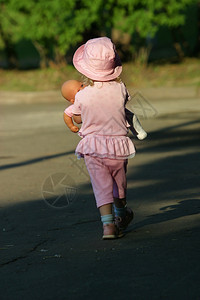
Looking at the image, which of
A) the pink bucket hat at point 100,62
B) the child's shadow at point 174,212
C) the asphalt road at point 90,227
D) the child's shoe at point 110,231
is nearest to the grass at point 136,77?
the asphalt road at point 90,227

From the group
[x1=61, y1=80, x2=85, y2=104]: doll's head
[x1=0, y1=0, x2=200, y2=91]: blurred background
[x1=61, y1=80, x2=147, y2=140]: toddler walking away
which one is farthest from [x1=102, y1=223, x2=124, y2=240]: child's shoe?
[x1=0, y1=0, x2=200, y2=91]: blurred background

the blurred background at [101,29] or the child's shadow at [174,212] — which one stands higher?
the child's shadow at [174,212]

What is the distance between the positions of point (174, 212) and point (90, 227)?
0.77 meters

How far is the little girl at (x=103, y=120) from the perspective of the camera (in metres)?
5.30

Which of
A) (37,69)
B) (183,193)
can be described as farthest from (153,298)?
(37,69)

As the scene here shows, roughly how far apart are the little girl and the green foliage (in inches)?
521

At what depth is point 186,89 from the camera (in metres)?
16.7

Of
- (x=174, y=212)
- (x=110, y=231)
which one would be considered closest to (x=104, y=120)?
(x=110, y=231)

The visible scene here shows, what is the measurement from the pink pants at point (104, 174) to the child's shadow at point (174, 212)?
1.75 ft

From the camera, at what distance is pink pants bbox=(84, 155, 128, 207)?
5344 mm

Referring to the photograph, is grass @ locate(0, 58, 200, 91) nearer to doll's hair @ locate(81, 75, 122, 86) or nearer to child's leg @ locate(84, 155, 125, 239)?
doll's hair @ locate(81, 75, 122, 86)

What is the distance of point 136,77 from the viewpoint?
18531 millimetres

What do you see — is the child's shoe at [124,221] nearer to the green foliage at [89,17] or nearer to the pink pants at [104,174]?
the pink pants at [104,174]

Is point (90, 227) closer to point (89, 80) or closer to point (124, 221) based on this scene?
point (124, 221)
